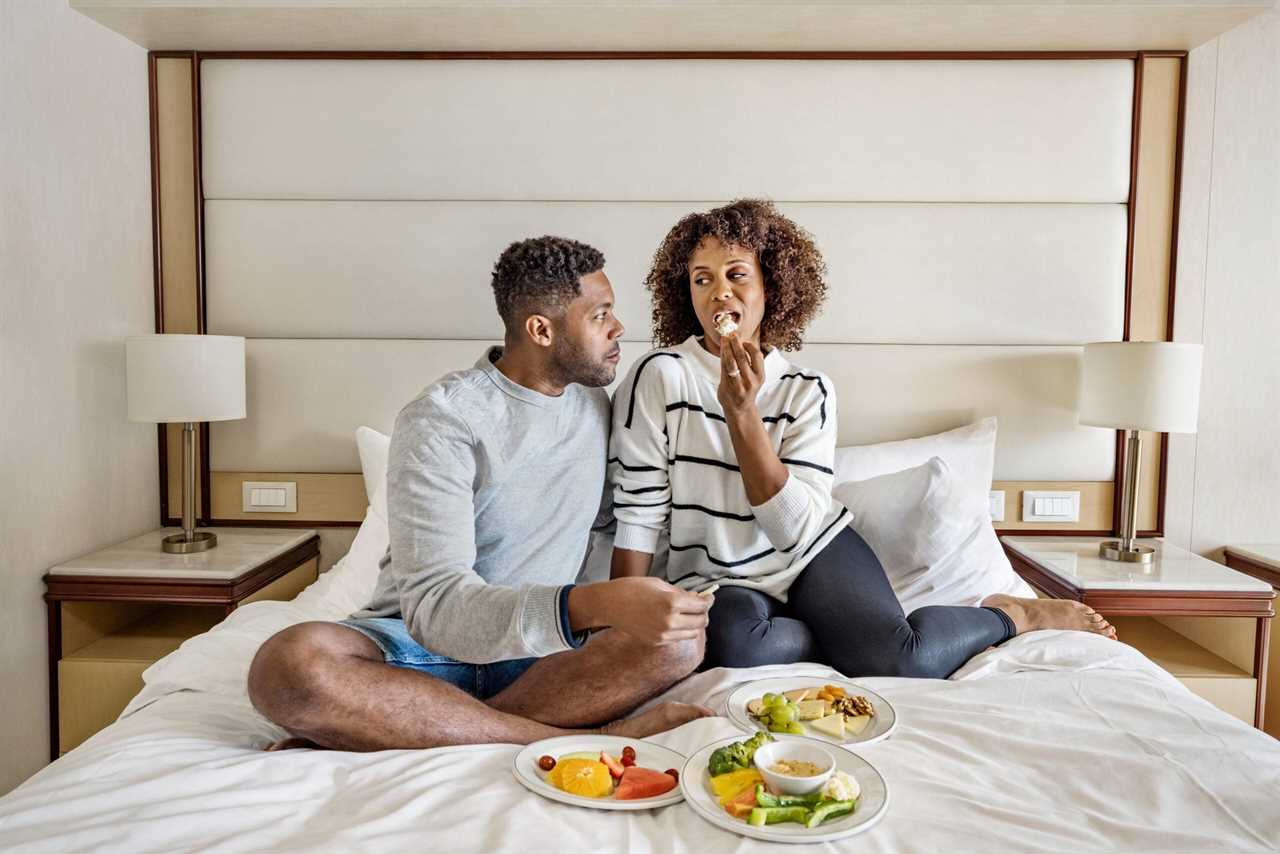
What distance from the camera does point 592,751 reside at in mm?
1307

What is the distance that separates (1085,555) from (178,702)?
2278mm

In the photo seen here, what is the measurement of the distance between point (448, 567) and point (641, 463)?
545 millimetres

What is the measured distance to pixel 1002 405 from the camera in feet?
8.85

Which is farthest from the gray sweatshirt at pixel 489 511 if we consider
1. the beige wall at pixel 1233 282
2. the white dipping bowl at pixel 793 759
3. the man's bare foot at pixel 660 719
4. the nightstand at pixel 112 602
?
the beige wall at pixel 1233 282

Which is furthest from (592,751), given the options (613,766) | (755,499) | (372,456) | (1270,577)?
(1270,577)

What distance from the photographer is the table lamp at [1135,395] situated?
2.36m

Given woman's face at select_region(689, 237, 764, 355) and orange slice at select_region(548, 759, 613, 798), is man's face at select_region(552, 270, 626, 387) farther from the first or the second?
orange slice at select_region(548, 759, 613, 798)

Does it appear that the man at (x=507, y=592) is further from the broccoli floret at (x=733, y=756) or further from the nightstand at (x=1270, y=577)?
the nightstand at (x=1270, y=577)

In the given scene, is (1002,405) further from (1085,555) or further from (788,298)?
(788,298)

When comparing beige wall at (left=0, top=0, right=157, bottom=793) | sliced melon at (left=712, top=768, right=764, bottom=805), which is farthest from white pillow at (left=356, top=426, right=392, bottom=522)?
sliced melon at (left=712, top=768, right=764, bottom=805)

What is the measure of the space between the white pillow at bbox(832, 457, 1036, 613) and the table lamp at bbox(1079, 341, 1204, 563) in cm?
52

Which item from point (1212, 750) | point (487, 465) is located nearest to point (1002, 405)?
point (1212, 750)

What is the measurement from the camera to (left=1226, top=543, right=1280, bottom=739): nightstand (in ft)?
8.23

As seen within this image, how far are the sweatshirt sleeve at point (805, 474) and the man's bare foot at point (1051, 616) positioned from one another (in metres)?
0.47
